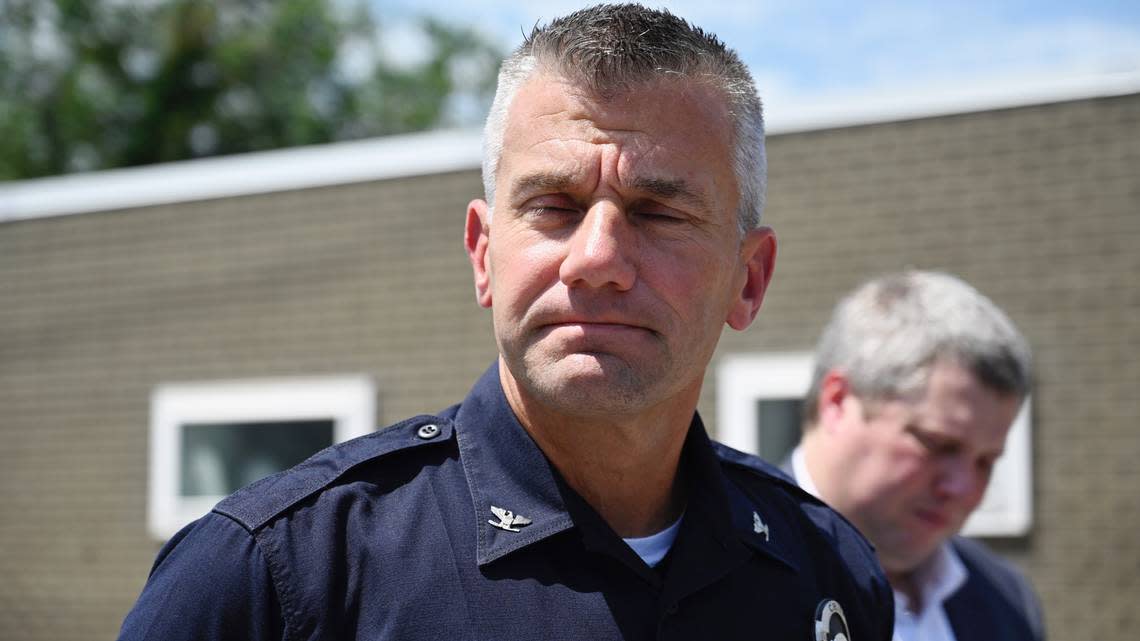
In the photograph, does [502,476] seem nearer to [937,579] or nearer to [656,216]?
[656,216]

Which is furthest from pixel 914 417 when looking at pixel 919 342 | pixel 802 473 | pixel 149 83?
pixel 149 83

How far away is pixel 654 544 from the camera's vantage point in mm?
2113

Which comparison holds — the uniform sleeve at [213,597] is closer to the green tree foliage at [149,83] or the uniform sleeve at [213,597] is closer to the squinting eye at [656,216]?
the squinting eye at [656,216]

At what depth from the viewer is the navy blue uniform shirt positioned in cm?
175

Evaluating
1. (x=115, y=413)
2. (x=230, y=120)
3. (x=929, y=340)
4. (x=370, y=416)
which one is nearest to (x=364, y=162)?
(x=370, y=416)

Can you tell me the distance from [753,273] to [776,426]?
5492mm

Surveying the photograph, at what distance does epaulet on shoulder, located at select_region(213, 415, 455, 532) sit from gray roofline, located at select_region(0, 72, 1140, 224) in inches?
231

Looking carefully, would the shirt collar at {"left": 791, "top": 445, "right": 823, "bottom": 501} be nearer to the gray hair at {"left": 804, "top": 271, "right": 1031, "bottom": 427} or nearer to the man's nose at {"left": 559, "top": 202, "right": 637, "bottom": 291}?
the gray hair at {"left": 804, "top": 271, "right": 1031, "bottom": 427}

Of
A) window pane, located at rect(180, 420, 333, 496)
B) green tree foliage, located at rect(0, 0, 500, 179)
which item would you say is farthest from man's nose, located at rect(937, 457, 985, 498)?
green tree foliage, located at rect(0, 0, 500, 179)

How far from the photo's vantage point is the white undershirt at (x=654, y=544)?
208 cm

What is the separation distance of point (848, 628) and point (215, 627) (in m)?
1.11

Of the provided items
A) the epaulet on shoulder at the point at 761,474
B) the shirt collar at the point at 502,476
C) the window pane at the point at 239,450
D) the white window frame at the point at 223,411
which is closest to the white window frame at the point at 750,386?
the white window frame at the point at 223,411

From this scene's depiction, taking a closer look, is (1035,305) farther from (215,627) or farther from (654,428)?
(215,627)

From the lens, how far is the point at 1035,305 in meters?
7.07
